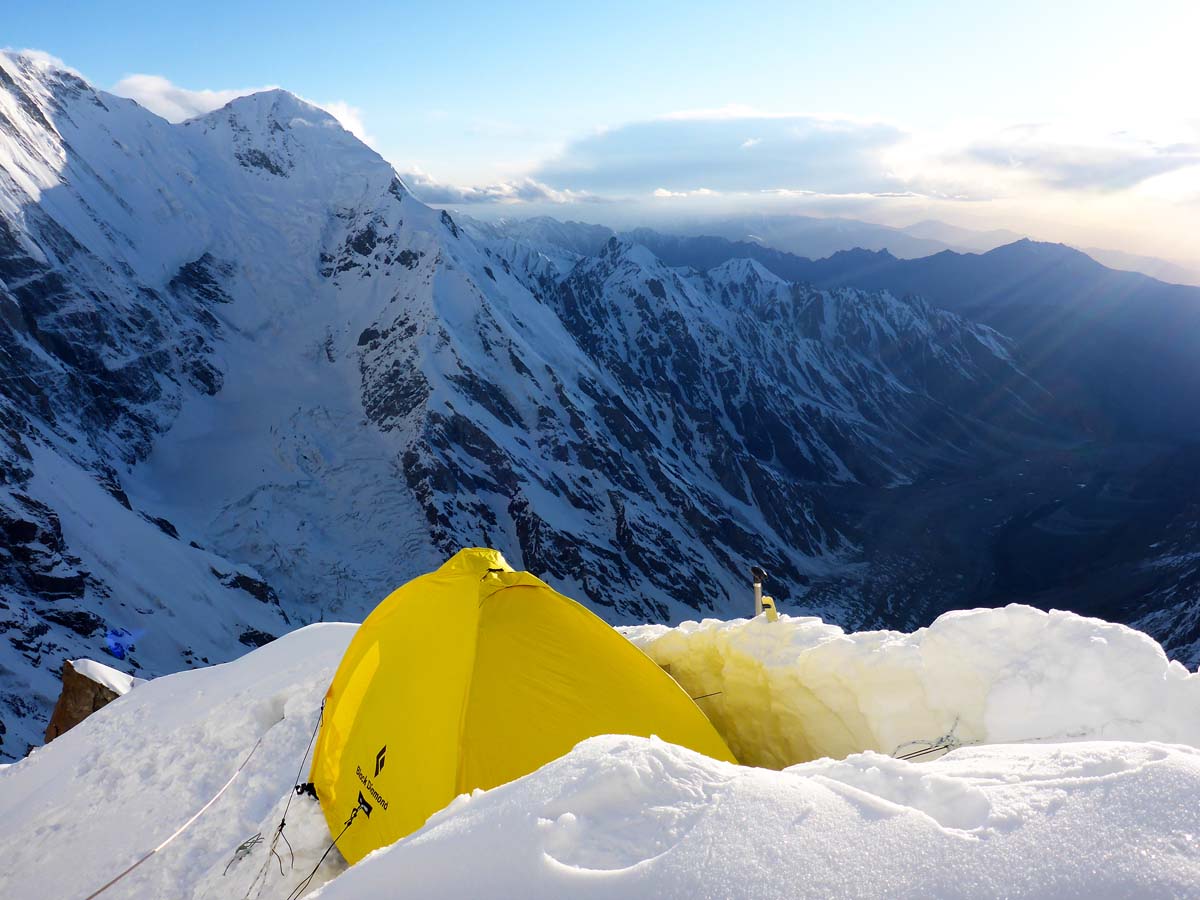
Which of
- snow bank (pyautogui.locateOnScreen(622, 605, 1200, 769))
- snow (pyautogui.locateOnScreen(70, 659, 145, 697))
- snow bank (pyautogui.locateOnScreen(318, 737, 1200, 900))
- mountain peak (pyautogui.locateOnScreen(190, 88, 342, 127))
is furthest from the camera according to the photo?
mountain peak (pyautogui.locateOnScreen(190, 88, 342, 127))

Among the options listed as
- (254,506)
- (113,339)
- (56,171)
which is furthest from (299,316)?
(254,506)

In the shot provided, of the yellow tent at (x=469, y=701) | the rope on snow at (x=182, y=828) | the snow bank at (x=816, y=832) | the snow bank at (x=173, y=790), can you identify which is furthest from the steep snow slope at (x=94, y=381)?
the snow bank at (x=816, y=832)

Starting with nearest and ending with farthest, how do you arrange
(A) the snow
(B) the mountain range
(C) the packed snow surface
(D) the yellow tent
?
(C) the packed snow surface < (D) the yellow tent < (A) the snow < (B) the mountain range

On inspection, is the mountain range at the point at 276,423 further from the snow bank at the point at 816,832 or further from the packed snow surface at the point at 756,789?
the snow bank at the point at 816,832

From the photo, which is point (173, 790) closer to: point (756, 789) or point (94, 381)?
point (756, 789)

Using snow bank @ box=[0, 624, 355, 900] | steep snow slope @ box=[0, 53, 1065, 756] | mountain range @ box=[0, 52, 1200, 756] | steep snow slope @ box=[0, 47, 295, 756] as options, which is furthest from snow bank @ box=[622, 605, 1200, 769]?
steep snow slope @ box=[0, 53, 1065, 756]

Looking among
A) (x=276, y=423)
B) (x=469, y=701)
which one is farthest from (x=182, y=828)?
(x=276, y=423)

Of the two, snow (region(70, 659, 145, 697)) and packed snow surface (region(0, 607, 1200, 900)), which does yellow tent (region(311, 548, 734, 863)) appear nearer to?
packed snow surface (region(0, 607, 1200, 900))
